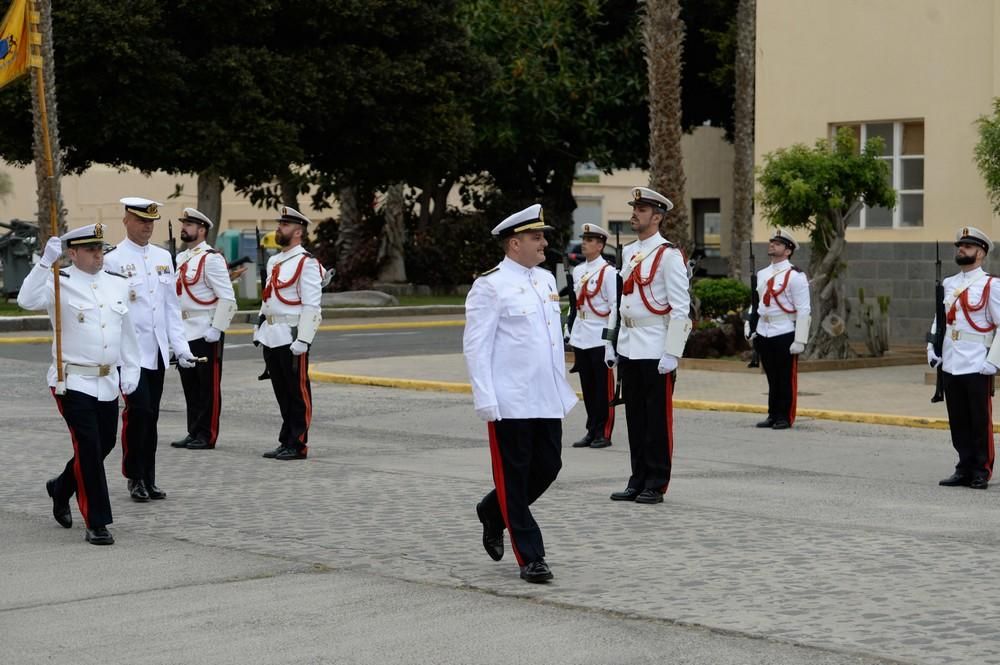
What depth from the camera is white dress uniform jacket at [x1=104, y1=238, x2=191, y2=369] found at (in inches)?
456

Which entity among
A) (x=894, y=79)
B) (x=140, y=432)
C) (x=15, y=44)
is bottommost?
(x=140, y=432)

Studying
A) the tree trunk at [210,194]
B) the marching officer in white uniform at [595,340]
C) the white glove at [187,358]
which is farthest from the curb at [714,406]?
the tree trunk at [210,194]

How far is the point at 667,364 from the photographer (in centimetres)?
1106

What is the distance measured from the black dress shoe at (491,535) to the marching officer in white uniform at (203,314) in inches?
229

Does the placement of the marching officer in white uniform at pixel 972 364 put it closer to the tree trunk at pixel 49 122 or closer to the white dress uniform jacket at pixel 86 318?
the white dress uniform jacket at pixel 86 318

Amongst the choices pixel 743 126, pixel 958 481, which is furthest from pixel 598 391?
pixel 743 126

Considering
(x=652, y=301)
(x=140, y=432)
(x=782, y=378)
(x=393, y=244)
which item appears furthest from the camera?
(x=393, y=244)

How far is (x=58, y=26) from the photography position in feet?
110

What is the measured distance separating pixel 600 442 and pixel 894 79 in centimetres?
1214

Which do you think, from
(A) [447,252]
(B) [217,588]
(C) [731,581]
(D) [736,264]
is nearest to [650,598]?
(C) [731,581]

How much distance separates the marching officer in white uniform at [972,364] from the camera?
12125 millimetres

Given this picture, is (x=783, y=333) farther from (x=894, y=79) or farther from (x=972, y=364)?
(x=894, y=79)

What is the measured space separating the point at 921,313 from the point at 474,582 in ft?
57.4

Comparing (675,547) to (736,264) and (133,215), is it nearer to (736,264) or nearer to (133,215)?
(133,215)
